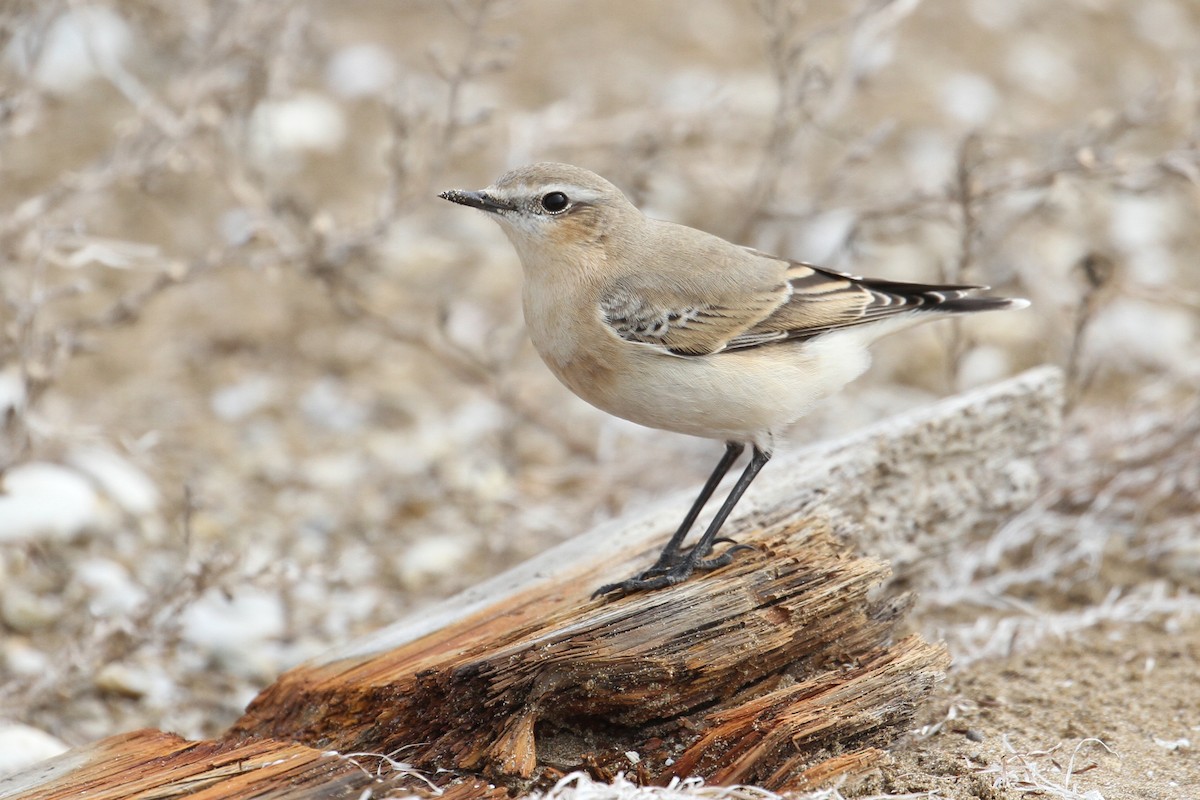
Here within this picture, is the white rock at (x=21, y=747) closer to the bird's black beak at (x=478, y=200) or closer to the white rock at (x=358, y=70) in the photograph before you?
the bird's black beak at (x=478, y=200)

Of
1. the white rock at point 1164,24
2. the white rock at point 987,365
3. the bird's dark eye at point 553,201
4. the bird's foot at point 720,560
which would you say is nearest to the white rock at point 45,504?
the bird's dark eye at point 553,201

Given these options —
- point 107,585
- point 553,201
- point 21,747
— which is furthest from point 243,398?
point 553,201

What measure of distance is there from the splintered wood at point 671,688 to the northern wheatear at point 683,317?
1.46 ft

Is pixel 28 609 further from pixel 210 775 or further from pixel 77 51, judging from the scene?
pixel 77 51

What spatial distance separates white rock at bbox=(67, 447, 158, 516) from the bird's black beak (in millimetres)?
3309

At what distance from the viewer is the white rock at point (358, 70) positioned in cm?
1209

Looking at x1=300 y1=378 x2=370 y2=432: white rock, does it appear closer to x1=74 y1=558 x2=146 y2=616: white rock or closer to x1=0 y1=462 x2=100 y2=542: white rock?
x1=0 y1=462 x2=100 y2=542: white rock

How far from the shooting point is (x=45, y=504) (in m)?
7.33

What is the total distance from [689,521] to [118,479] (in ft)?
13.8

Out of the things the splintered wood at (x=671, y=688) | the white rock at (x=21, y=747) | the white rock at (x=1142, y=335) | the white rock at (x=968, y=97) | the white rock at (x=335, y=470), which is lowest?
the splintered wood at (x=671, y=688)

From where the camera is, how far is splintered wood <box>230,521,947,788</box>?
168 inches

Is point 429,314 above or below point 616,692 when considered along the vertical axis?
above

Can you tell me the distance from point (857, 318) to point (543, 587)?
1844mm

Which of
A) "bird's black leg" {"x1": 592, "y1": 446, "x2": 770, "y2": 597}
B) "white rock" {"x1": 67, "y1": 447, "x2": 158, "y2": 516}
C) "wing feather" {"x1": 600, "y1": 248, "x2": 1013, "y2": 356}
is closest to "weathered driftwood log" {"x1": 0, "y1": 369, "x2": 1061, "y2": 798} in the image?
"bird's black leg" {"x1": 592, "y1": 446, "x2": 770, "y2": 597}
